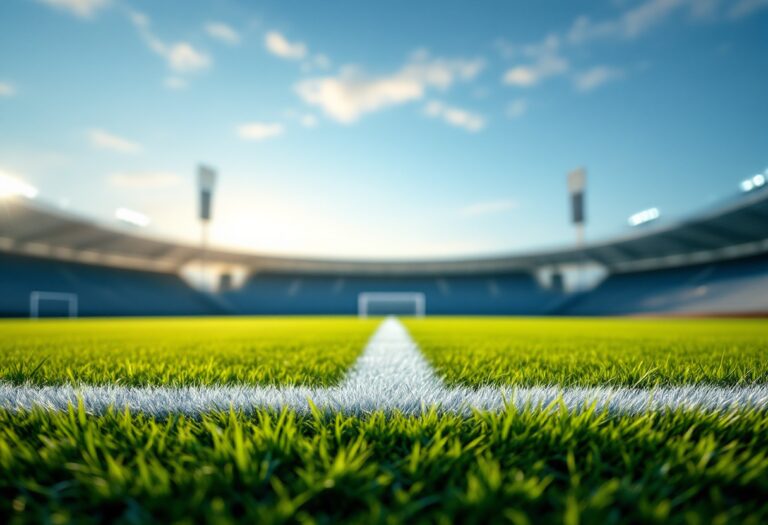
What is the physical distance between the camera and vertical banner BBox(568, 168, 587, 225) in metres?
31.8

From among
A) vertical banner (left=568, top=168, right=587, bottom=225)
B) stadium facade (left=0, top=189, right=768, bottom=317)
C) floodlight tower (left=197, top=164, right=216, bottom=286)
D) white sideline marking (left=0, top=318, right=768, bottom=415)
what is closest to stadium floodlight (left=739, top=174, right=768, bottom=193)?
stadium facade (left=0, top=189, right=768, bottom=317)

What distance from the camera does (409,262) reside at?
36375 mm

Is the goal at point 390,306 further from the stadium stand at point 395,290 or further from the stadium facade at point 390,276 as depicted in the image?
the stadium stand at point 395,290

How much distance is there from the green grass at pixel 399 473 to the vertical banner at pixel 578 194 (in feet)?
113

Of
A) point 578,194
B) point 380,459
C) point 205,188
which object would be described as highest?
point 205,188

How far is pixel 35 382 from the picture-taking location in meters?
1.81

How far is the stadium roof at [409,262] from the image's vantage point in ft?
68.2

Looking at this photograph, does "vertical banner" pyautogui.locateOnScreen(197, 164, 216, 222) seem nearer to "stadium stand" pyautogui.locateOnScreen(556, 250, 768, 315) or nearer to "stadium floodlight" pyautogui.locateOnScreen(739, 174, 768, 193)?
"stadium stand" pyautogui.locateOnScreen(556, 250, 768, 315)

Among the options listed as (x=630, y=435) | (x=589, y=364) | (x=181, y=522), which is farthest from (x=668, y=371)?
(x=181, y=522)

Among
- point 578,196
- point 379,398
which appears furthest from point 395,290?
point 379,398

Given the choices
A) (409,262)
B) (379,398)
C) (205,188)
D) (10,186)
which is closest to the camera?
(379,398)

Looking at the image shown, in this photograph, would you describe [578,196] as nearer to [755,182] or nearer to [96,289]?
[755,182]

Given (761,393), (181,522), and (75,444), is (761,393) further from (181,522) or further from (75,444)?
(75,444)

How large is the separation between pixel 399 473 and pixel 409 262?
35.7 metres
